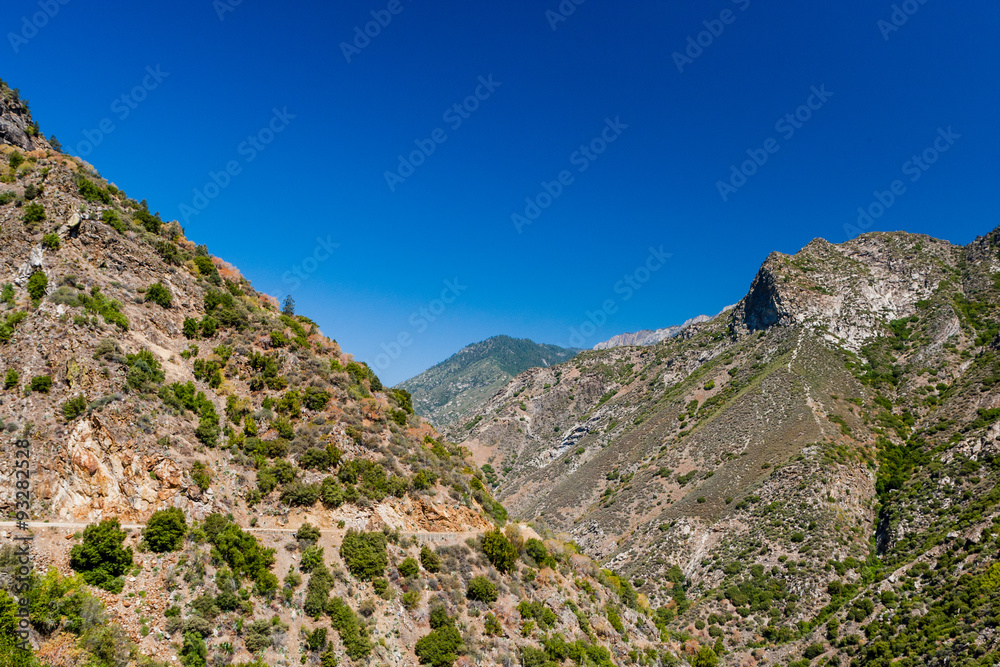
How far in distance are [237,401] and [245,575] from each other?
9.73 meters

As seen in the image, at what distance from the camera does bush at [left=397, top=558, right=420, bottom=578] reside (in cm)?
2122

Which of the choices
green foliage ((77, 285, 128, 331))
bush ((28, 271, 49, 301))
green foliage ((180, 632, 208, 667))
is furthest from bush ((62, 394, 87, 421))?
green foliage ((180, 632, 208, 667))

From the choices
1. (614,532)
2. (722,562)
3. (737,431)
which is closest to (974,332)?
(737,431)

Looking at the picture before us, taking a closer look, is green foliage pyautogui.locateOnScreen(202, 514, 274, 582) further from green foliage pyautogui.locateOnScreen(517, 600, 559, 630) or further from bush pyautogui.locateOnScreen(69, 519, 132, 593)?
green foliage pyautogui.locateOnScreen(517, 600, 559, 630)

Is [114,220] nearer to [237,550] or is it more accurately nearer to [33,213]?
[33,213]

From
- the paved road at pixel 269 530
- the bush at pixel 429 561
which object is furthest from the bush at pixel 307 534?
the bush at pixel 429 561

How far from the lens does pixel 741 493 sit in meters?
49.1

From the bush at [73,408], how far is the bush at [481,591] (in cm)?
1794

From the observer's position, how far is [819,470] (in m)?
46.0

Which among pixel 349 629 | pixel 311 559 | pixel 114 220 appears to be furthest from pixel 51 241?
pixel 349 629

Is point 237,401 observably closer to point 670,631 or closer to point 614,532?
point 670,631

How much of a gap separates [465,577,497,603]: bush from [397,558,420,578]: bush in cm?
297

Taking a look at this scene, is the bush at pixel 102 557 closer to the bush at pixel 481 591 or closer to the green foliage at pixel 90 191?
the bush at pixel 481 591

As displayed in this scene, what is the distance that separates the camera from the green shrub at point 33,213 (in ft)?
77.3
